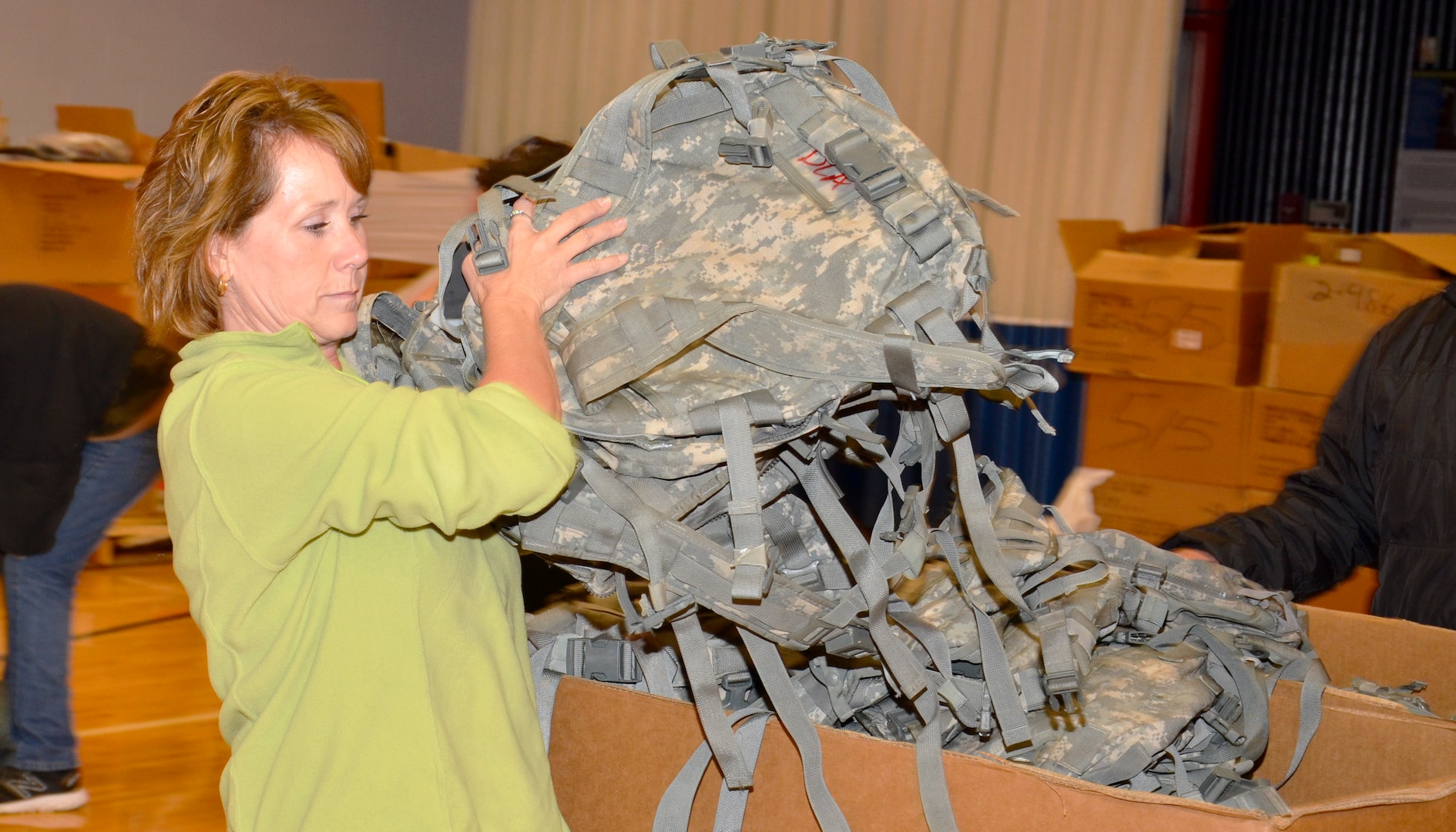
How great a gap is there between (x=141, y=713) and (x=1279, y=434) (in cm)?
333

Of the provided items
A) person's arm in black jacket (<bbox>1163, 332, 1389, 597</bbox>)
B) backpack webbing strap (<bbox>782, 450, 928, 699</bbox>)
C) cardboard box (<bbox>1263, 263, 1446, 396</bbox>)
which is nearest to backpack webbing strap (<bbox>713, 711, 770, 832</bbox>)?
backpack webbing strap (<bbox>782, 450, 928, 699</bbox>)

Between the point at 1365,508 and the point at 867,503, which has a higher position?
the point at 1365,508

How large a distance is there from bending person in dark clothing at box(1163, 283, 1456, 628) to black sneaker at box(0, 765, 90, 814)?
8.84 ft

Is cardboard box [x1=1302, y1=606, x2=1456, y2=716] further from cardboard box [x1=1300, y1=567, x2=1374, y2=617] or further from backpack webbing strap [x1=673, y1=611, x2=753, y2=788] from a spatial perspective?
cardboard box [x1=1300, y1=567, x2=1374, y2=617]

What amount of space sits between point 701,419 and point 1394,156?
4.32 m

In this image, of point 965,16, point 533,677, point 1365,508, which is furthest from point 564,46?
point 533,677

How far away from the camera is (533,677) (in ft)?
4.02

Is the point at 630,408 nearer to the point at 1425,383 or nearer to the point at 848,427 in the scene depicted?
the point at 848,427

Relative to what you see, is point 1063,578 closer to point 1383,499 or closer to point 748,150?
point 748,150

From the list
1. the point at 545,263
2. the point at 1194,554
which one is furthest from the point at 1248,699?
the point at 545,263

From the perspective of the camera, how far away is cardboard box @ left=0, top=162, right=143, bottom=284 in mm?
3656

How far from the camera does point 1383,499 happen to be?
1.85 m

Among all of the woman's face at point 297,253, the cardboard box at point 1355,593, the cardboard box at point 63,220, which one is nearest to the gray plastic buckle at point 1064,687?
the woman's face at point 297,253

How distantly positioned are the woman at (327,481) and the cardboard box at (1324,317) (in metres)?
2.61
